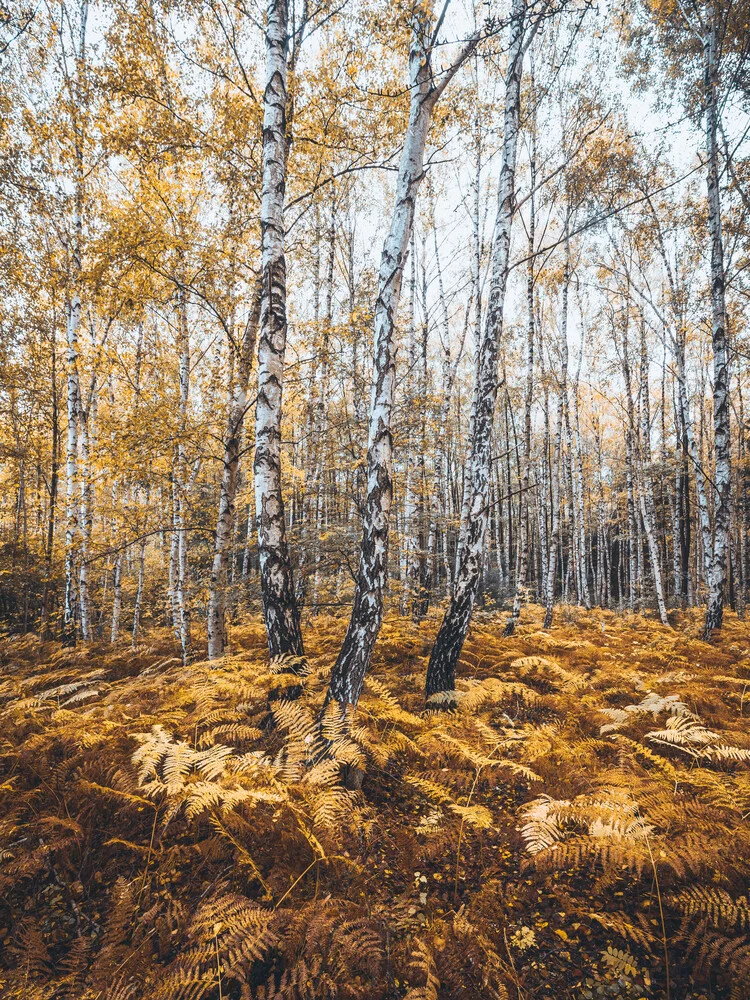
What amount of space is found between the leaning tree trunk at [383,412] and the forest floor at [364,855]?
0.51m

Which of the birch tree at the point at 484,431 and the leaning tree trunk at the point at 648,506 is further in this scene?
the leaning tree trunk at the point at 648,506

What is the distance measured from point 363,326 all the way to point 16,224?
896 centimetres

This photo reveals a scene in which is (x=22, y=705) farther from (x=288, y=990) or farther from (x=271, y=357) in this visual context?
→ (x=271, y=357)

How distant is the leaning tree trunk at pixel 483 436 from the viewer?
5.67 metres

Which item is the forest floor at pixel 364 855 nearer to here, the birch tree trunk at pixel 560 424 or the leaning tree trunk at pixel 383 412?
the leaning tree trunk at pixel 383 412

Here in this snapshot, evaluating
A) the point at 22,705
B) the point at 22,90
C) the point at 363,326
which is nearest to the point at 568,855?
the point at 22,705

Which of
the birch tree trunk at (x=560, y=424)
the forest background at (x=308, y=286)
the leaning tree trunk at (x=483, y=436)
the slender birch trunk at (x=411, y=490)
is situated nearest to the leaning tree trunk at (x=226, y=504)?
the forest background at (x=308, y=286)

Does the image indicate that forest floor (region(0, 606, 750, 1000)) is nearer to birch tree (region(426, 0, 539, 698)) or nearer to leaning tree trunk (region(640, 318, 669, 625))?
birch tree (region(426, 0, 539, 698))

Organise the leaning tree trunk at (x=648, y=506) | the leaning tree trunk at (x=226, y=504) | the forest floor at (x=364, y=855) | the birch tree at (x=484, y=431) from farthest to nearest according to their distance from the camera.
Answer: the leaning tree trunk at (x=648, y=506) < the leaning tree trunk at (x=226, y=504) < the birch tree at (x=484, y=431) < the forest floor at (x=364, y=855)

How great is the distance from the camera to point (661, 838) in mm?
2570

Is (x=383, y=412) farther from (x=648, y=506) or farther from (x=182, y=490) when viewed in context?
(x=648, y=506)

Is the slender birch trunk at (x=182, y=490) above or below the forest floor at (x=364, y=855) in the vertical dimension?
above

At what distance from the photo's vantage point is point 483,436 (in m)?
6.05

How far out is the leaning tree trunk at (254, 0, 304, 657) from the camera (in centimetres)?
443
